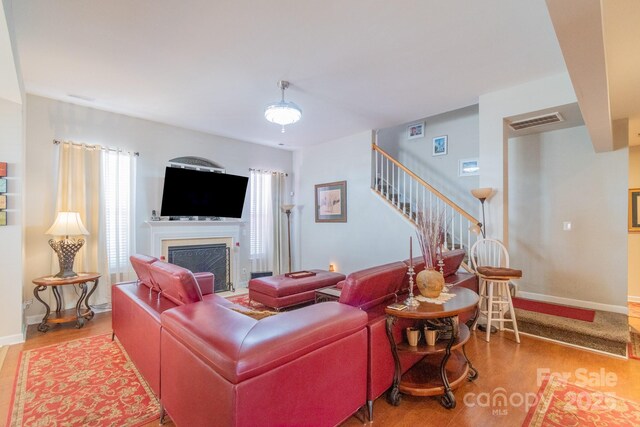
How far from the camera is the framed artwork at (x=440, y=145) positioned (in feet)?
17.1

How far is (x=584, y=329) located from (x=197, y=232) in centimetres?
518

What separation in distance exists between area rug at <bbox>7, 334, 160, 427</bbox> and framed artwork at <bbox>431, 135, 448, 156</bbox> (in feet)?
16.8

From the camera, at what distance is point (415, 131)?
221 inches

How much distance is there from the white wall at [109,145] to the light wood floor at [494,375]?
1.23 meters

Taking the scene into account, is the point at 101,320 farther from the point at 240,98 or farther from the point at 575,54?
the point at 575,54

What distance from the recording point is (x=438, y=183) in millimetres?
5285

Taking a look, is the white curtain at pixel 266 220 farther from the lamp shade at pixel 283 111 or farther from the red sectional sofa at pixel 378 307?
the red sectional sofa at pixel 378 307

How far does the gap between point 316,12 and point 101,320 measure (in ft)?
13.8

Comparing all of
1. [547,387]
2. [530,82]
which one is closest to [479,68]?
[530,82]

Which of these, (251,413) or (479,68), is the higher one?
(479,68)

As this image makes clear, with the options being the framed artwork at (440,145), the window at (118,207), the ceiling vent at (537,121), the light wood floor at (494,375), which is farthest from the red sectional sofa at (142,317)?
the framed artwork at (440,145)

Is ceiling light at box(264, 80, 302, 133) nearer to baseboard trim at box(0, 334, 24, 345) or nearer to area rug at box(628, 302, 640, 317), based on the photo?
baseboard trim at box(0, 334, 24, 345)

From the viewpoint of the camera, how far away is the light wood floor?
190 centimetres

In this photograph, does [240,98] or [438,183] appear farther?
[438,183]
